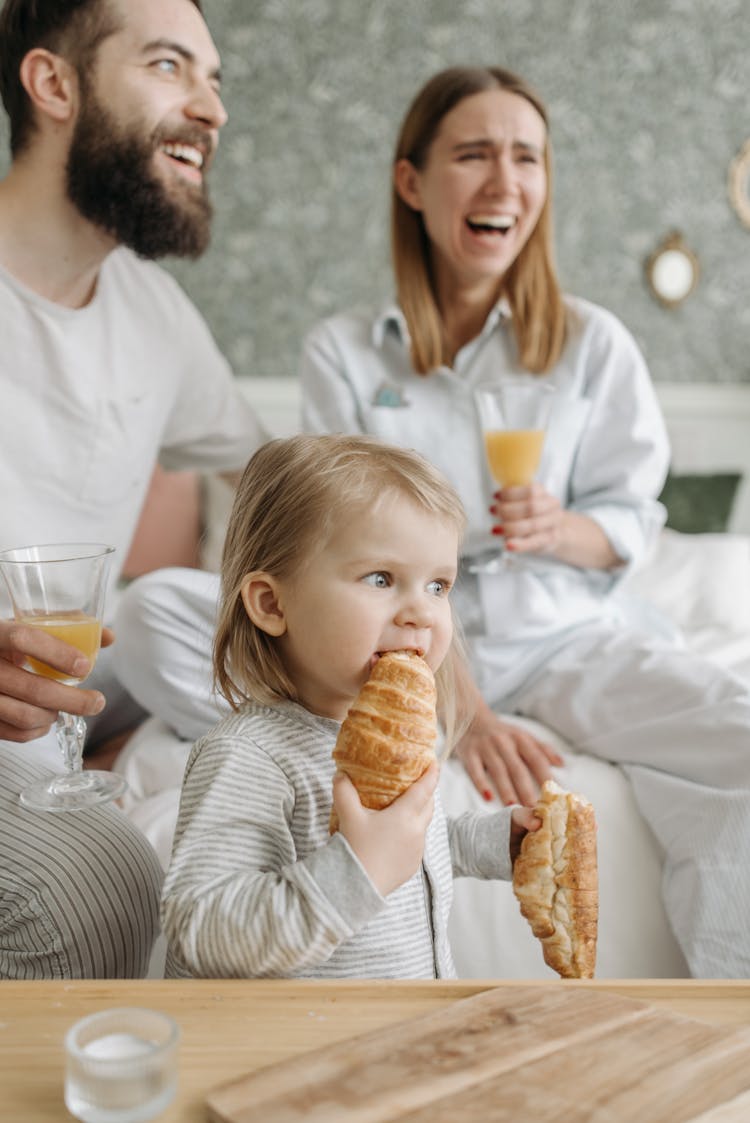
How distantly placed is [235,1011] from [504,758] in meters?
0.94

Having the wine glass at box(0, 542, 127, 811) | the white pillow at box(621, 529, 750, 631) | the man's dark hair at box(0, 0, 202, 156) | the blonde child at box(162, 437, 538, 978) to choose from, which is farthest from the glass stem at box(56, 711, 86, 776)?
the white pillow at box(621, 529, 750, 631)

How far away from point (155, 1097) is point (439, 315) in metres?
1.80

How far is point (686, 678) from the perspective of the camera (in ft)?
5.84

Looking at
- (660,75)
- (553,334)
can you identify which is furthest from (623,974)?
(660,75)

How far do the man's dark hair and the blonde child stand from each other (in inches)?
38.5

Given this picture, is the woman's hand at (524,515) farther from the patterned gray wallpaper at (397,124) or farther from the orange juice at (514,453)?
the patterned gray wallpaper at (397,124)

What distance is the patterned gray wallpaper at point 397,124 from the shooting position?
11.6 feet

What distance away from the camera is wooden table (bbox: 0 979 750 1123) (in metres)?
0.77

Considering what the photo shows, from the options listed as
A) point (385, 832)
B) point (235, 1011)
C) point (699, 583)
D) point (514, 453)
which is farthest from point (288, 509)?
point (699, 583)

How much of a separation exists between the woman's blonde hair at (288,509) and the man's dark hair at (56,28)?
973mm

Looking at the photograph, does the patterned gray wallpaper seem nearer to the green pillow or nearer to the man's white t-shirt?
the green pillow

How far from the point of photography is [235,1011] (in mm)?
844

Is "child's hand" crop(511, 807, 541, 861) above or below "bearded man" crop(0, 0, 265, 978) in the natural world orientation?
below

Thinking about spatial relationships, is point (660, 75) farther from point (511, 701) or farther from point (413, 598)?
point (413, 598)
